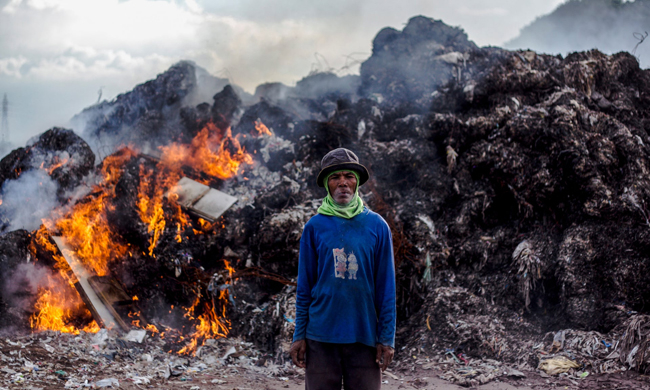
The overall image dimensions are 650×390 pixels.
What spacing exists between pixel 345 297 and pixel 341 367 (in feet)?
1.18

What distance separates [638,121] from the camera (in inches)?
235

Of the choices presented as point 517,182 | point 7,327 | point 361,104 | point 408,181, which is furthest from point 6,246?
point 517,182

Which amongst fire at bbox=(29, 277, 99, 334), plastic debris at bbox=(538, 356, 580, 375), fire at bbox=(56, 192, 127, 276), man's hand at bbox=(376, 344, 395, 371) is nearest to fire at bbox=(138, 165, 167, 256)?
fire at bbox=(56, 192, 127, 276)

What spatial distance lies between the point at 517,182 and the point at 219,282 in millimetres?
4383

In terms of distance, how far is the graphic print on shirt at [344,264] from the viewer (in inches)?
77.3

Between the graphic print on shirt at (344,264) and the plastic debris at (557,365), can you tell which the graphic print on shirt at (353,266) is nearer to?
the graphic print on shirt at (344,264)

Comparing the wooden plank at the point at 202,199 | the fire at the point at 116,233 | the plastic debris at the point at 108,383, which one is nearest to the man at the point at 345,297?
the plastic debris at the point at 108,383

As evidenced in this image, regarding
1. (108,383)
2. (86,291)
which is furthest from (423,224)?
(86,291)

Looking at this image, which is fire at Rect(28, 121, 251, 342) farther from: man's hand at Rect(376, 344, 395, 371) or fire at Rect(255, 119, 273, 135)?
man's hand at Rect(376, 344, 395, 371)

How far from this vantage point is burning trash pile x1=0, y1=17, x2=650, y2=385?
14.6ft

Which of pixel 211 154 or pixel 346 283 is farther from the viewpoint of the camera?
pixel 211 154

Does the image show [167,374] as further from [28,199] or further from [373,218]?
[28,199]

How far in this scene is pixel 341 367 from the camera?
6.47 ft

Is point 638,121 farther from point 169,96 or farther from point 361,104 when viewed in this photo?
point 169,96
